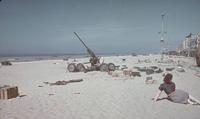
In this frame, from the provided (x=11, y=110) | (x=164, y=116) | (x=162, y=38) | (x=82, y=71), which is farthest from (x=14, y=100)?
(x=162, y=38)

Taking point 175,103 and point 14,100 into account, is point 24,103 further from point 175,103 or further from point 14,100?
point 175,103

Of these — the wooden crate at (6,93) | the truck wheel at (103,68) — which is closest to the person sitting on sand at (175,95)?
the wooden crate at (6,93)

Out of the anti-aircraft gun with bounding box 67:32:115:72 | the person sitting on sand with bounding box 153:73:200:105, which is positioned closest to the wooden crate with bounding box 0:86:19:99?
the person sitting on sand with bounding box 153:73:200:105

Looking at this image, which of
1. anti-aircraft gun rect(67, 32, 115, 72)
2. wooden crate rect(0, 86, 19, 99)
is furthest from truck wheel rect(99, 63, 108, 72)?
wooden crate rect(0, 86, 19, 99)

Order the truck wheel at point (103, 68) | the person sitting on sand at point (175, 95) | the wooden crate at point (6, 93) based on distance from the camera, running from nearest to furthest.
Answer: the person sitting on sand at point (175, 95), the wooden crate at point (6, 93), the truck wheel at point (103, 68)

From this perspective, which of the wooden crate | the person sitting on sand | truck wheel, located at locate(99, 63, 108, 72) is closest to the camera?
the person sitting on sand

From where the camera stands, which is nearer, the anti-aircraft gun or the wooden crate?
the wooden crate

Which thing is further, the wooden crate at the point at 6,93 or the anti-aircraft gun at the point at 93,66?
the anti-aircraft gun at the point at 93,66

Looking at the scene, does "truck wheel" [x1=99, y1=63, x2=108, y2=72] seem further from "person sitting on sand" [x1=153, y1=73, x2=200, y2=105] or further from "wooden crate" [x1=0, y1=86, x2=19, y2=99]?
"person sitting on sand" [x1=153, y1=73, x2=200, y2=105]

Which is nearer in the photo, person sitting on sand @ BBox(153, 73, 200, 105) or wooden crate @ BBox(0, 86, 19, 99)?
person sitting on sand @ BBox(153, 73, 200, 105)

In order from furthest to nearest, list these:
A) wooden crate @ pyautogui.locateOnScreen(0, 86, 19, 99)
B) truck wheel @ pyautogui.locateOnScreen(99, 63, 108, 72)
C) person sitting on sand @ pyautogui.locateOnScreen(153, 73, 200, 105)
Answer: truck wheel @ pyautogui.locateOnScreen(99, 63, 108, 72), wooden crate @ pyautogui.locateOnScreen(0, 86, 19, 99), person sitting on sand @ pyautogui.locateOnScreen(153, 73, 200, 105)

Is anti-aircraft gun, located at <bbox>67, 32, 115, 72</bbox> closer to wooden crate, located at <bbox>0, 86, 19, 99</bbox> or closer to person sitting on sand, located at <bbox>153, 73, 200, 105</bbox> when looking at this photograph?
wooden crate, located at <bbox>0, 86, 19, 99</bbox>

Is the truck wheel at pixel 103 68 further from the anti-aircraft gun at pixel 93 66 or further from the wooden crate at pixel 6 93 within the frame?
the wooden crate at pixel 6 93

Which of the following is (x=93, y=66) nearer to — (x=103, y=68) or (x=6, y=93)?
(x=103, y=68)
